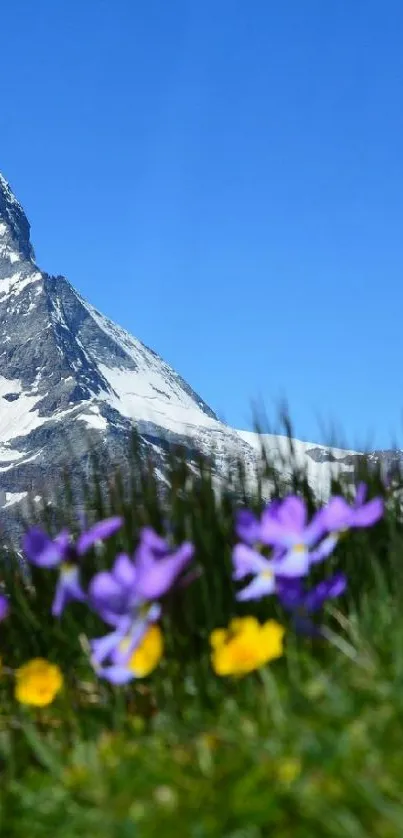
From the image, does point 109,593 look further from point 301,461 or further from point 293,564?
point 301,461

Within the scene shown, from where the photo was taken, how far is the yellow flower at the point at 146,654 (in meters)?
2.55

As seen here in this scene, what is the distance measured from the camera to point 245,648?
2434 millimetres

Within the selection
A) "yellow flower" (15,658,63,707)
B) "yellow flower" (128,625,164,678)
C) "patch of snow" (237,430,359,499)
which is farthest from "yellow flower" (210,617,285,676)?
"patch of snow" (237,430,359,499)

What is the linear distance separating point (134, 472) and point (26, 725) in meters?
1.58

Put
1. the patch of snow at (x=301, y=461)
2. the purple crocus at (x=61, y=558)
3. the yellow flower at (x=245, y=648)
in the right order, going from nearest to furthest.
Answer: the yellow flower at (x=245, y=648) → the purple crocus at (x=61, y=558) → the patch of snow at (x=301, y=461)

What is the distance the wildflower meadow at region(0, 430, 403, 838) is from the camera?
200cm

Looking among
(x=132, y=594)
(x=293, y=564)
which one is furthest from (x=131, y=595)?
(x=293, y=564)

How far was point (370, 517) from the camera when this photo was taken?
9.19 feet

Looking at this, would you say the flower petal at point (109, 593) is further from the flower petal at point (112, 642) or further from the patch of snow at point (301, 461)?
the patch of snow at point (301, 461)

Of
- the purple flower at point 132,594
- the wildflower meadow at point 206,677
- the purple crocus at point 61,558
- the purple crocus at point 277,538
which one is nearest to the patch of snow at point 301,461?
the wildflower meadow at point 206,677

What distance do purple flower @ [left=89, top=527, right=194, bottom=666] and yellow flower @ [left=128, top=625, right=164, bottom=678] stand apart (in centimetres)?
4

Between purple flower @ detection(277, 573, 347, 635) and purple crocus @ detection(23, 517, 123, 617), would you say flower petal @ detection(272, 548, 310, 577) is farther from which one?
purple crocus @ detection(23, 517, 123, 617)

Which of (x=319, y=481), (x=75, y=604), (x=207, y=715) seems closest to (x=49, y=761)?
(x=207, y=715)

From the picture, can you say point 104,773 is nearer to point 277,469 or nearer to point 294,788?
point 294,788
